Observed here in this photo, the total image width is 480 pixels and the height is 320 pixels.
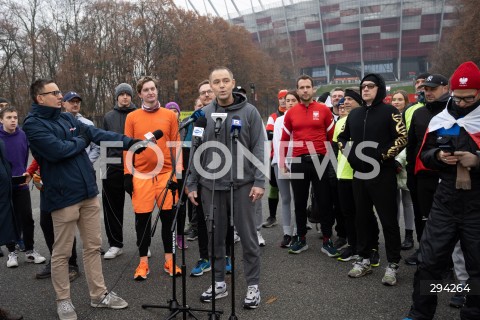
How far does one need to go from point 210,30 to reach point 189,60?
23.8ft

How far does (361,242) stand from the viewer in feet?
16.7

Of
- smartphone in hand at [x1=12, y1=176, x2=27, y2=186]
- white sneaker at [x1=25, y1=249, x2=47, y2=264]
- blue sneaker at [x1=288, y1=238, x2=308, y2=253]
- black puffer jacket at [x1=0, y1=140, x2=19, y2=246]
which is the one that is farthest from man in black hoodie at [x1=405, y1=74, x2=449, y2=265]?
smartphone in hand at [x1=12, y1=176, x2=27, y2=186]

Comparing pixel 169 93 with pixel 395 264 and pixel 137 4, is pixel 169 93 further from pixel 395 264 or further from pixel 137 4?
pixel 395 264

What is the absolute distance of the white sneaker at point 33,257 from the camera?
19.5 ft

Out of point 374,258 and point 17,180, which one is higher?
point 17,180

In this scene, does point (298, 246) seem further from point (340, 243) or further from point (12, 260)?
point (12, 260)

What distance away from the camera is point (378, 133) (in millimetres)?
4852

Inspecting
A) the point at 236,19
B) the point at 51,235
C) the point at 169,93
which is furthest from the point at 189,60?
the point at 236,19

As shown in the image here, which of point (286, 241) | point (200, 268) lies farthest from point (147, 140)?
point (286, 241)

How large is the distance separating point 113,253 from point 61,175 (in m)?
2.22

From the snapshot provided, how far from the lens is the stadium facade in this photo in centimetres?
9369

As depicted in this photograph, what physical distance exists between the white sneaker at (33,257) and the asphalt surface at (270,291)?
0.08 m

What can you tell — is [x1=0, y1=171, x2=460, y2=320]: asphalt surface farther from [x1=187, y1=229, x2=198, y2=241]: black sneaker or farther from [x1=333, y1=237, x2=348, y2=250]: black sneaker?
[x1=187, y1=229, x2=198, y2=241]: black sneaker

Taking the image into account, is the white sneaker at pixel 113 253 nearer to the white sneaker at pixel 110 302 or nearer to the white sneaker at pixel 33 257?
the white sneaker at pixel 33 257
